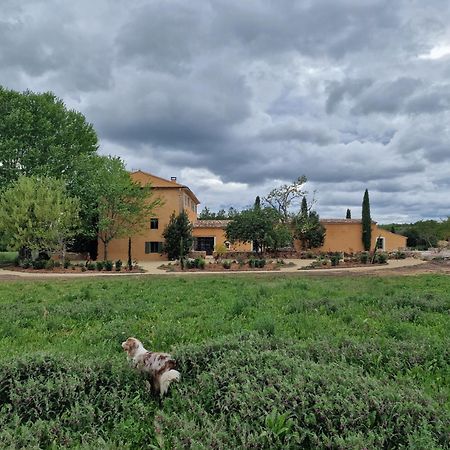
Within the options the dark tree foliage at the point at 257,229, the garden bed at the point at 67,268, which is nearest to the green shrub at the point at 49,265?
the garden bed at the point at 67,268

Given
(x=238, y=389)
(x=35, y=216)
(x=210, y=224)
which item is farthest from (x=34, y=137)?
(x=238, y=389)

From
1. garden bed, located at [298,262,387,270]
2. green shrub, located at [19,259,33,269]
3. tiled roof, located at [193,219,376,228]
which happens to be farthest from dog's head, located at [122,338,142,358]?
tiled roof, located at [193,219,376,228]

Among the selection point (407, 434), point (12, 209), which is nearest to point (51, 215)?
point (12, 209)

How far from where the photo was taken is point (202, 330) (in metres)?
6.07

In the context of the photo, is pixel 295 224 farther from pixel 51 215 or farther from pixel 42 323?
pixel 42 323

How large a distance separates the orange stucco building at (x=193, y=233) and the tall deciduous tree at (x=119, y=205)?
1.90 meters

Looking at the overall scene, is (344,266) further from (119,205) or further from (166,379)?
(166,379)

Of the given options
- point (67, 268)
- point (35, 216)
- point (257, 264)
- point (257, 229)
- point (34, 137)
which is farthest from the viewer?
point (257, 229)

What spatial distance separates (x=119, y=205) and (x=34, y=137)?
7954 mm

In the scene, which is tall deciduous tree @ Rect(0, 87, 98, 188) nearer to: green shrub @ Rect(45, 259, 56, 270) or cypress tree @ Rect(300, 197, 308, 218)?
green shrub @ Rect(45, 259, 56, 270)

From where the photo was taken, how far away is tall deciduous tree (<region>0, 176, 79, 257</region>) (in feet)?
82.4

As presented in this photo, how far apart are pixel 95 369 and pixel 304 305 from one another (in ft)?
16.2

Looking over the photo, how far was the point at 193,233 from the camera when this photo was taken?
43188 mm

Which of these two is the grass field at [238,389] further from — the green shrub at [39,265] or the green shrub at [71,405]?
the green shrub at [39,265]
